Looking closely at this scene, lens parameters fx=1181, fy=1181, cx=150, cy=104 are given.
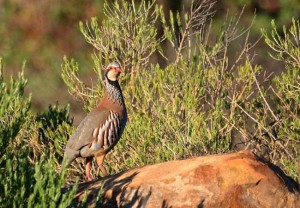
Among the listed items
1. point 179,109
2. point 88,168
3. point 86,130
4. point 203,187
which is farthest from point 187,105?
point 203,187

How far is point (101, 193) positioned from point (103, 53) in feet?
20.4

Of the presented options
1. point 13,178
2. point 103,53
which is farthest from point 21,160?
point 103,53

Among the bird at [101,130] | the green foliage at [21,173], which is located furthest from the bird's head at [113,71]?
the green foliage at [21,173]

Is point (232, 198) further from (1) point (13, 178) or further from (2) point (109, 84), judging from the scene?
(2) point (109, 84)

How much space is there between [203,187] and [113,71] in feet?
12.4

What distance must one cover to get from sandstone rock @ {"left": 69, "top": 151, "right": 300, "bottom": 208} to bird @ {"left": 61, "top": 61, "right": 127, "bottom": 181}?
2.70 m

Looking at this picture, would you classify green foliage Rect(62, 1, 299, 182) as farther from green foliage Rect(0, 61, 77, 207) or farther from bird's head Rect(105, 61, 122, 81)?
green foliage Rect(0, 61, 77, 207)

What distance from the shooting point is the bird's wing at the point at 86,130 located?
14.1 meters

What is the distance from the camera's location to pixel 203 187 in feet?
36.4

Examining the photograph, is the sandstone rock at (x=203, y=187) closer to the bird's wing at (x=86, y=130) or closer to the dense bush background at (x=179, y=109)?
the dense bush background at (x=179, y=109)

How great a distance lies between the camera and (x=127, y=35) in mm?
15688

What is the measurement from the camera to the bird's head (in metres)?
14.5

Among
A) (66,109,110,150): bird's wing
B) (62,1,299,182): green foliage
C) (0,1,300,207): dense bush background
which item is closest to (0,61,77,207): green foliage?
(66,109,110,150): bird's wing

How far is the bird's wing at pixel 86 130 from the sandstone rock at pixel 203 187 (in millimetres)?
2673
